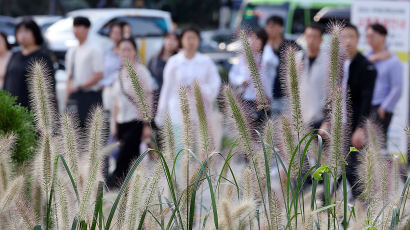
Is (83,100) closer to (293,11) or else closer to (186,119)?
→ (186,119)

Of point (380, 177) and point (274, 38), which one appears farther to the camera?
point (274, 38)

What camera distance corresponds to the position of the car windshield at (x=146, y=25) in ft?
54.3

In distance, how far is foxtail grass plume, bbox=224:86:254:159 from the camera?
2.41 m

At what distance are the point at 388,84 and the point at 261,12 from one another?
489 inches

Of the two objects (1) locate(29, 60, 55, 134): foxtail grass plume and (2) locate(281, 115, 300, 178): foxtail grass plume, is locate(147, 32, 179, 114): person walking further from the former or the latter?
(2) locate(281, 115, 300, 178): foxtail grass plume

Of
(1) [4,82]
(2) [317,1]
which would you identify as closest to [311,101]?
(1) [4,82]

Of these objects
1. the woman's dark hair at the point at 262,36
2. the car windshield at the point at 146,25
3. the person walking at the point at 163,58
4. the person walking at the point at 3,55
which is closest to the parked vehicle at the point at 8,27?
the car windshield at the point at 146,25

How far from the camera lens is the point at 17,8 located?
1551 inches

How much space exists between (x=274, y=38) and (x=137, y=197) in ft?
21.0

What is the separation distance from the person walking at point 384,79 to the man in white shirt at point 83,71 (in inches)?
103

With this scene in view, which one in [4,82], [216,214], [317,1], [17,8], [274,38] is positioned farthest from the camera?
[17,8]

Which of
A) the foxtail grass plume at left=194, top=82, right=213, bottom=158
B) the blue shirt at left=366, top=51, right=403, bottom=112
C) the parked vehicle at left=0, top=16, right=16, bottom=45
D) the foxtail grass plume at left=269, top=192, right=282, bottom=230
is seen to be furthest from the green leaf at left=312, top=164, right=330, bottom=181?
the parked vehicle at left=0, top=16, right=16, bottom=45

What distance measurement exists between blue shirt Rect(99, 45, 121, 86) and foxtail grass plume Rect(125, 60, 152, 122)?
567 cm

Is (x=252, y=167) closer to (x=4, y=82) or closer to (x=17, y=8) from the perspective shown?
(x=4, y=82)
